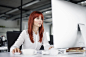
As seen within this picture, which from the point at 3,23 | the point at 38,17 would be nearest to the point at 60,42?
the point at 38,17

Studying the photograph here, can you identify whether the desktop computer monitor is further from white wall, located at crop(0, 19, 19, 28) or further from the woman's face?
white wall, located at crop(0, 19, 19, 28)

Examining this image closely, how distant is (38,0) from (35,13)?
5.04 metres

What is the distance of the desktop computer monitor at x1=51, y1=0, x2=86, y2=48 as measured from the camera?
1068 mm

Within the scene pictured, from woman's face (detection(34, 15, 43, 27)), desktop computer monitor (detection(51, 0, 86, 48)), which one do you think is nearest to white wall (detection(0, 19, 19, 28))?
woman's face (detection(34, 15, 43, 27))

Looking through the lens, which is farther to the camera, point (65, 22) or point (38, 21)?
point (38, 21)

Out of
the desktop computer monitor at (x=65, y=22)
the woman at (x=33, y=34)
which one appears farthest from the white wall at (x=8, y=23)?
the desktop computer monitor at (x=65, y=22)

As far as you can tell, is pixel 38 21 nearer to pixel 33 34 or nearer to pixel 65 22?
pixel 33 34

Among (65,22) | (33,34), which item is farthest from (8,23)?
(65,22)

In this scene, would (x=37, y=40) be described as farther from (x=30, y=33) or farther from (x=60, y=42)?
(x=60, y=42)

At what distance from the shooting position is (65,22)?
113 centimetres

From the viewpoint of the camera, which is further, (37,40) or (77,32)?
(37,40)

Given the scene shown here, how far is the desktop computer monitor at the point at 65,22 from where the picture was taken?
107 centimetres

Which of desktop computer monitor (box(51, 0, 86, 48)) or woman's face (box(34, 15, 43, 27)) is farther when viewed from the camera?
woman's face (box(34, 15, 43, 27))

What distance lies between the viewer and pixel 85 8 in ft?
4.47
